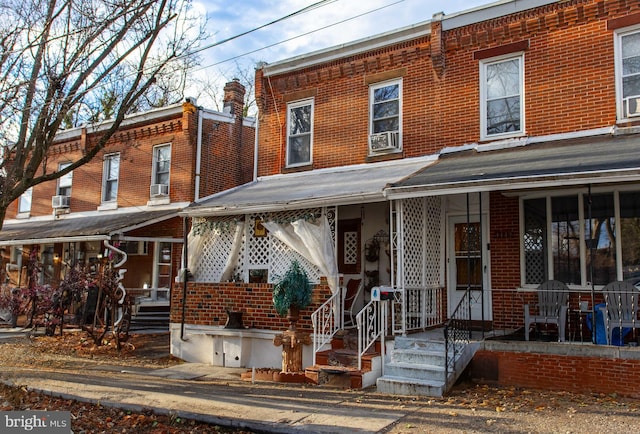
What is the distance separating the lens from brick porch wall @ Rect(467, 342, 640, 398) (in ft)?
23.5

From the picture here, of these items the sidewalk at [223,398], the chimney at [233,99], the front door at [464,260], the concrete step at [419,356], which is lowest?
the sidewalk at [223,398]

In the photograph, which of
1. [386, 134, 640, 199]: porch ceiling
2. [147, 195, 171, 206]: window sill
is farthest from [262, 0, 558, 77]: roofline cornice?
[147, 195, 171, 206]: window sill

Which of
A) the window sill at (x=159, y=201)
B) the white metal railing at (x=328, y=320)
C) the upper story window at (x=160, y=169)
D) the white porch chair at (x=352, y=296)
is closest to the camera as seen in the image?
the white metal railing at (x=328, y=320)

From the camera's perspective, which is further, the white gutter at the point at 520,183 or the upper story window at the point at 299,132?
the upper story window at the point at 299,132

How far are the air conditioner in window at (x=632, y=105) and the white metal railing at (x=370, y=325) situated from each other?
5.38 metres

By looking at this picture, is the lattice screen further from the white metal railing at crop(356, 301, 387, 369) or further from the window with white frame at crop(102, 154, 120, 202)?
the window with white frame at crop(102, 154, 120, 202)

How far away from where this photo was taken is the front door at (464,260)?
10.3 meters

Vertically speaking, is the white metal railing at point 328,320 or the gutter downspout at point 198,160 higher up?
the gutter downspout at point 198,160

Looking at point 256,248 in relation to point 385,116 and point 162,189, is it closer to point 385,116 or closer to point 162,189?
point 385,116

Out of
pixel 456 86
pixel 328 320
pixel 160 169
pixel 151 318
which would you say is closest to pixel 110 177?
pixel 160 169

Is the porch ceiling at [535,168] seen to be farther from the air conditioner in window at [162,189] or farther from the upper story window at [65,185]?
the upper story window at [65,185]

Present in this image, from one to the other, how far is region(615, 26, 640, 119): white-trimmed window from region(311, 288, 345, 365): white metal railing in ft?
19.5

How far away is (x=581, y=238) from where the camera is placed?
9.34m

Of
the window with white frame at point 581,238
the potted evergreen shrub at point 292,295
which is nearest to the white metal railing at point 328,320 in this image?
the potted evergreen shrub at point 292,295
